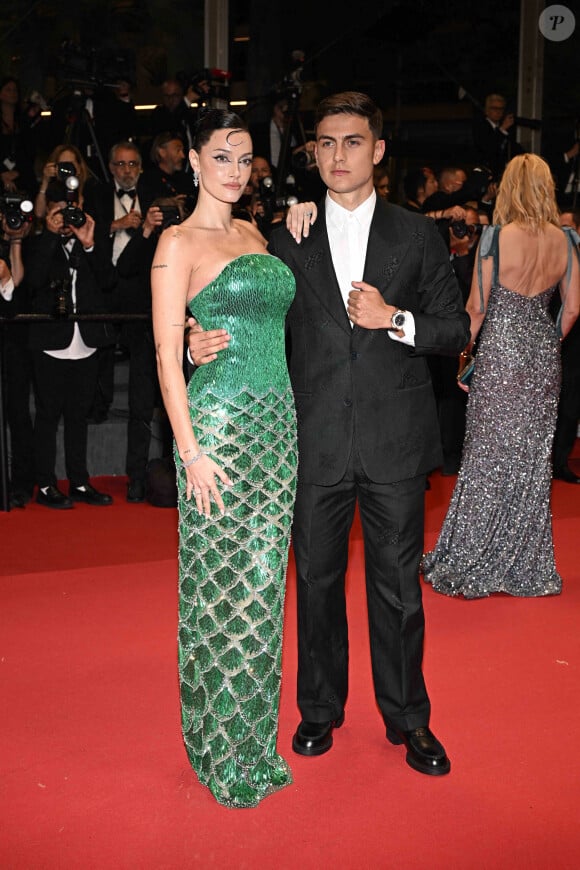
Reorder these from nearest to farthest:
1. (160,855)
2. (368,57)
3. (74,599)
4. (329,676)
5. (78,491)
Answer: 1. (160,855)
2. (329,676)
3. (74,599)
4. (78,491)
5. (368,57)

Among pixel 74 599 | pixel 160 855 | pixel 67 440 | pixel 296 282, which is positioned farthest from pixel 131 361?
pixel 160 855

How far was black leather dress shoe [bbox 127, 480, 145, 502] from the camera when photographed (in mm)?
5910

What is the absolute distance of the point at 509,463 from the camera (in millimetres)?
4438

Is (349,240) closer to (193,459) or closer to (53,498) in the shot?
(193,459)

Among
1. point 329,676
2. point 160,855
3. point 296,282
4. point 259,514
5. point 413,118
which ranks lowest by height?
point 160,855

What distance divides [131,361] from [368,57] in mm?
4500

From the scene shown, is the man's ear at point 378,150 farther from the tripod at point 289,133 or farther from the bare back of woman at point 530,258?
the tripod at point 289,133

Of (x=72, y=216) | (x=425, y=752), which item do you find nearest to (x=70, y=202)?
(x=72, y=216)

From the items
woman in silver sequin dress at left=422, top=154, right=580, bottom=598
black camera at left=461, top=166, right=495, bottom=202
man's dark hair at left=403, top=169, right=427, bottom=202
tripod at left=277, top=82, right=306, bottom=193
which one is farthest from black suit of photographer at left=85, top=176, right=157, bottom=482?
woman in silver sequin dress at left=422, top=154, right=580, bottom=598

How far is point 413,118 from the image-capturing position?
9359 millimetres

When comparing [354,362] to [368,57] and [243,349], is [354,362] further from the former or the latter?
[368,57]

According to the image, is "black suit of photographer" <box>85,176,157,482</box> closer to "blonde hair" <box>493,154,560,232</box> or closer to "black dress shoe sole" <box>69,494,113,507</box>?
"black dress shoe sole" <box>69,494,113,507</box>

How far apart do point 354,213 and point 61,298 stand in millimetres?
3040

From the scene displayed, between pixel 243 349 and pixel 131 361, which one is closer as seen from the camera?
pixel 243 349
